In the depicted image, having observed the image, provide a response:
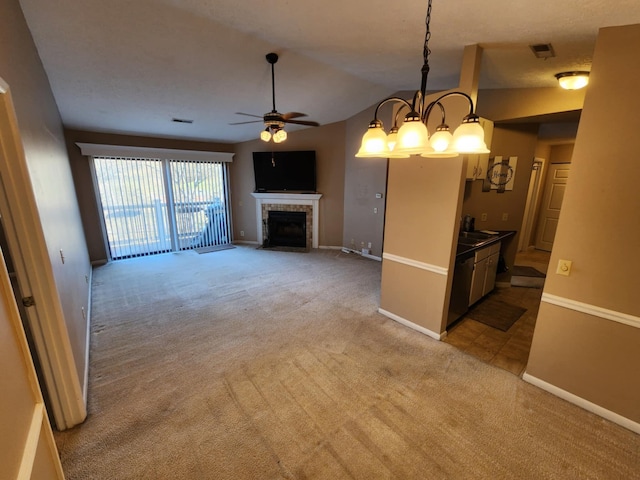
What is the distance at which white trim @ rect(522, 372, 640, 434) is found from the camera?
192 centimetres

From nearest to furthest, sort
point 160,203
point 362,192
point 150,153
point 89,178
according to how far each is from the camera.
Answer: point 89,178 < point 150,153 < point 362,192 < point 160,203

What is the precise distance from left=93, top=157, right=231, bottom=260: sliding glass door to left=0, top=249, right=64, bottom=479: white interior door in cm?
528

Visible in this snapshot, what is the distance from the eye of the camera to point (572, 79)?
2680 millimetres

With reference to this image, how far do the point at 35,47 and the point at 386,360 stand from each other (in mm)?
4362

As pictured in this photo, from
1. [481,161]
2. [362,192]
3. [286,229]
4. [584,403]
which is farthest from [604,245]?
[286,229]

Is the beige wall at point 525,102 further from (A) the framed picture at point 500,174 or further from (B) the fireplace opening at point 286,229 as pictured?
(B) the fireplace opening at point 286,229

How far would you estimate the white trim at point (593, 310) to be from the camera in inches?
72.9

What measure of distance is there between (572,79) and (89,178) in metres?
7.22

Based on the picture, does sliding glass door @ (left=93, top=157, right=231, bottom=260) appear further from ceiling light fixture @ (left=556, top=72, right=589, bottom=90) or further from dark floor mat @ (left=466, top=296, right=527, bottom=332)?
ceiling light fixture @ (left=556, top=72, right=589, bottom=90)

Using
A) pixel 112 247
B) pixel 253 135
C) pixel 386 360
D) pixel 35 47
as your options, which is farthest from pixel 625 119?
pixel 112 247

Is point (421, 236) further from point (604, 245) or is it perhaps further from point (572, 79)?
point (572, 79)

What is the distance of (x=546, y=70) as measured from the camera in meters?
2.69

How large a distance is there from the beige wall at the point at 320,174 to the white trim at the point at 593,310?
14.7 ft

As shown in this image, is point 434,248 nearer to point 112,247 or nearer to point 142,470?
point 142,470
